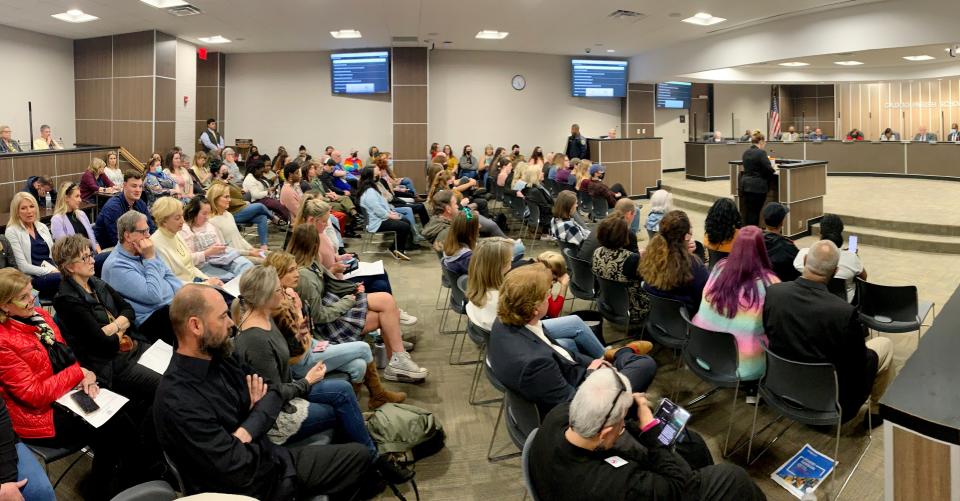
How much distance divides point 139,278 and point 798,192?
881cm

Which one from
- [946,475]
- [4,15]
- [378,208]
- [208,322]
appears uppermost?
[4,15]

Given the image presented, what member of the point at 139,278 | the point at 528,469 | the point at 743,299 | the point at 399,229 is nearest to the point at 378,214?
the point at 399,229

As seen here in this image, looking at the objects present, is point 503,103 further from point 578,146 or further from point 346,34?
point 346,34

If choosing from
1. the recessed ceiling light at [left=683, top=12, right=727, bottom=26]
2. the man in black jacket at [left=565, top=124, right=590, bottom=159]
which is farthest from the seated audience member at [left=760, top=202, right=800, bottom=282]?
the man in black jacket at [left=565, top=124, right=590, bottom=159]

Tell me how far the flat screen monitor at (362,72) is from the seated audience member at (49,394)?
498 inches

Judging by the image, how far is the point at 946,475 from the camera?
197 centimetres

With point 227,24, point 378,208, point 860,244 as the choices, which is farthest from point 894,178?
point 227,24

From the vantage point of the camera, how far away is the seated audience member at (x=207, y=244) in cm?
545

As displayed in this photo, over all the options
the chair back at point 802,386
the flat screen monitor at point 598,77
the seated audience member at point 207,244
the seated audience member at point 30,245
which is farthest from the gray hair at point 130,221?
the flat screen monitor at point 598,77

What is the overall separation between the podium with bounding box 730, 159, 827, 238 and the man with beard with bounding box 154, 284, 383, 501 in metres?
8.39

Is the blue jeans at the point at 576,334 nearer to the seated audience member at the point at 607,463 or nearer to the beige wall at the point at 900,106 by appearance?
the seated audience member at the point at 607,463

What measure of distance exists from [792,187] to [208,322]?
9104 mm

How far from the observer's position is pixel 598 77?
655 inches

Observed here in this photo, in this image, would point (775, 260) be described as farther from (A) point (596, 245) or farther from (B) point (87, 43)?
(B) point (87, 43)
